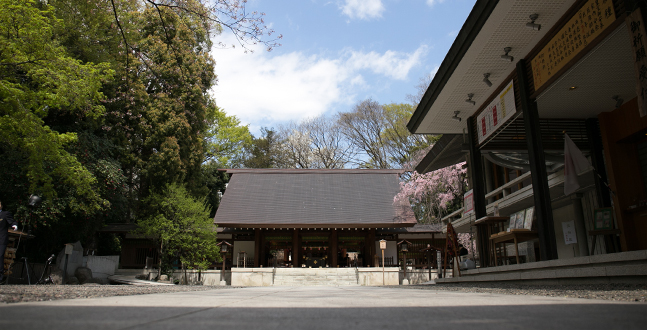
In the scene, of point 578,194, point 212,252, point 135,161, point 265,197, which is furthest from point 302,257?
point 578,194

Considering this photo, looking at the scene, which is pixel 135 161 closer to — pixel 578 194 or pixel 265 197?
pixel 265 197

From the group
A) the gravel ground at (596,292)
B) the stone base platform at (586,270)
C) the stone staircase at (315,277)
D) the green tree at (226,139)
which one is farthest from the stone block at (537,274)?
the green tree at (226,139)

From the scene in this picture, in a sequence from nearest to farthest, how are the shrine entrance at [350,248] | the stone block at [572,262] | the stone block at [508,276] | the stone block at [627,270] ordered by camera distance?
the stone block at [627,270]
the stone block at [572,262]
the stone block at [508,276]
the shrine entrance at [350,248]

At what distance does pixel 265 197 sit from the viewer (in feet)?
69.6

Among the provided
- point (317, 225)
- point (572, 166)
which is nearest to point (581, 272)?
point (572, 166)

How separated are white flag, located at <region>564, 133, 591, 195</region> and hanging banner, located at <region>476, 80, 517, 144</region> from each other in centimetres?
123

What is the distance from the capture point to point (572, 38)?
4.84m

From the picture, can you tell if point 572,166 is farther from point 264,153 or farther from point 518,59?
point 264,153

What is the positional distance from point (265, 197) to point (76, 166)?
10.8 metres

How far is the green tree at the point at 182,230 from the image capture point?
16.0 meters

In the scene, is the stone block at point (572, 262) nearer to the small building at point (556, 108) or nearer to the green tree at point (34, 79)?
the small building at point (556, 108)

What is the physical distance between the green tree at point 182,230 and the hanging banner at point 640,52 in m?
15.2

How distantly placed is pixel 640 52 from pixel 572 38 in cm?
136

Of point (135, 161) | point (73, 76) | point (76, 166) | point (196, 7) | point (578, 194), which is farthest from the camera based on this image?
point (135, 161)
